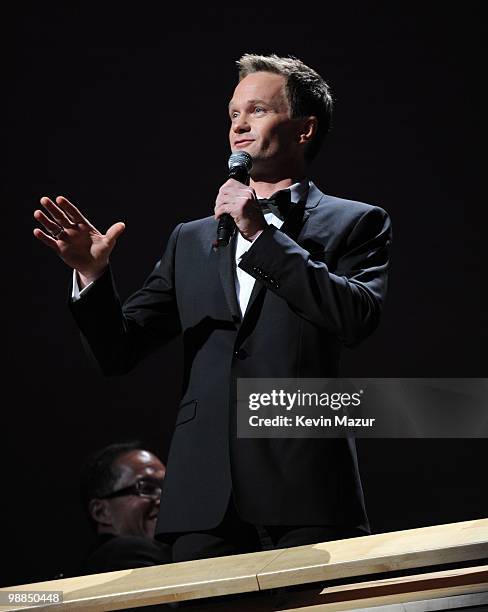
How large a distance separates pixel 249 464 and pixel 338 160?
6.51 feet

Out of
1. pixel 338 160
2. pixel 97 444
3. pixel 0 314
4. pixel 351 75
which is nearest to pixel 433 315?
pixel 338 160

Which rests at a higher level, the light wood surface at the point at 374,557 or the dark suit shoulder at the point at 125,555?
the dark suit shoulder at the point at 125,555

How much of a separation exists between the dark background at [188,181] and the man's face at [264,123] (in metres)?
1.52

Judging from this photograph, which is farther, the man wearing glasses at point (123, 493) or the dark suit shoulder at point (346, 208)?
the man wearing glasses at point (123, 493)

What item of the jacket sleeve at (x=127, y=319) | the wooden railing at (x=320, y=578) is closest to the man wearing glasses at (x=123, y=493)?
the jacket sleeve at (x=127, y=319)

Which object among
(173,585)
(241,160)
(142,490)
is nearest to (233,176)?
(241,160)

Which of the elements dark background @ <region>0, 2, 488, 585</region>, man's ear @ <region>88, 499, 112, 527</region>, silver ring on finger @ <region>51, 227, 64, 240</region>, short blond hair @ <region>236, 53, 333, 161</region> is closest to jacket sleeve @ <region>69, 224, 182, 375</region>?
silver ring on finger @ <region>51, 227, 64, 240</region>

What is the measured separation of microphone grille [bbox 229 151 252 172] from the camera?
191 cm

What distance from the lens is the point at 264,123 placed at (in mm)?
1983

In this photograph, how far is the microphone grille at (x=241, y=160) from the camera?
1.91m

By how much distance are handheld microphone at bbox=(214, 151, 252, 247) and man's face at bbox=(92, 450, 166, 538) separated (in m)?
1.51

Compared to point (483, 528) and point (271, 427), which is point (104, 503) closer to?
point (271, 427)

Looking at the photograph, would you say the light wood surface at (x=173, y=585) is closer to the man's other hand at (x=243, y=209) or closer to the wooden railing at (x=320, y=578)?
the wooden railing at (x=320, y=578)

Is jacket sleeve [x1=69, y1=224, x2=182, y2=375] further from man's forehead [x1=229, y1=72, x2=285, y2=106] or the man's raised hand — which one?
man's forehead [x1=229, y1=72, x2=285, y2=106]
